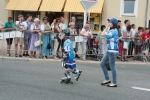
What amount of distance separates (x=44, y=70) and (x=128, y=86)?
3.26m

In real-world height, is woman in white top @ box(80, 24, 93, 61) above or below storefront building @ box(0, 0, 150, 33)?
below

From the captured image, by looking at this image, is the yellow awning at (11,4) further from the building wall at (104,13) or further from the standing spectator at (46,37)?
the standing spectator at (46,37)

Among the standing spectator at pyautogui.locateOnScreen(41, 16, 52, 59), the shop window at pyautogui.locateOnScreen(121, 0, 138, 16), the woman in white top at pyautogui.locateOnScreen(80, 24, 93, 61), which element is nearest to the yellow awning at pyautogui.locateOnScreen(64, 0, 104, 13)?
the shop window at pyautogui.locateOnScreen(121, 0, 138, 16)

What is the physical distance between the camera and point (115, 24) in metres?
7.79

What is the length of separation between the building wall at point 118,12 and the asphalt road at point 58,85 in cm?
887

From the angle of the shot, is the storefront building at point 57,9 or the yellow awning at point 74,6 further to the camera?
the storefront building at point 57,9

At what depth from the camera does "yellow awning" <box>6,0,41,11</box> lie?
67.8ft

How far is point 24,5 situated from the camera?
20.9m

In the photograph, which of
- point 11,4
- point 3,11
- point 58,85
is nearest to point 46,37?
point 58,85

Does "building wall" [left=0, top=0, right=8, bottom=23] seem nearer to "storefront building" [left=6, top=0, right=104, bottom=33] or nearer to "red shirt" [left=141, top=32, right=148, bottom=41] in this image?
"storefront building" [left=6, top=0, right=104, bottom=33]

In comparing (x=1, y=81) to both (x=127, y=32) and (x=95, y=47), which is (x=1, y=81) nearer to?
(x=95, y=47)

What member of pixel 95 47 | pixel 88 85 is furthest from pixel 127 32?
pixel 88 85

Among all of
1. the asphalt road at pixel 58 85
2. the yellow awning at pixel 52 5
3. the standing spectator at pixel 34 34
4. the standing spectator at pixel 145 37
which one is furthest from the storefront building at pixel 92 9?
the asphalt road at pixel 58 85

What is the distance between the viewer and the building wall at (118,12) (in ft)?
62.2
